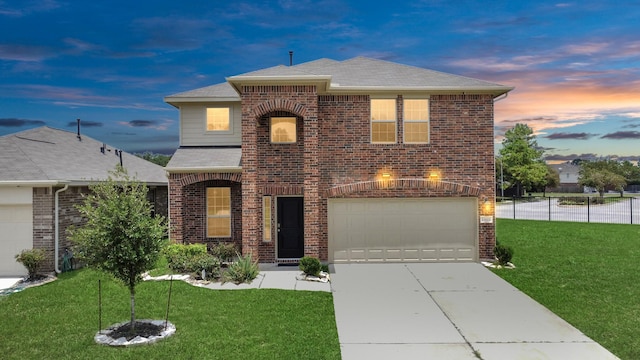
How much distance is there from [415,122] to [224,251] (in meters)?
7.93

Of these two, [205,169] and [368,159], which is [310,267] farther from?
[205,169]

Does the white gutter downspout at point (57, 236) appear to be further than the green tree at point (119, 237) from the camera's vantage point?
Yes

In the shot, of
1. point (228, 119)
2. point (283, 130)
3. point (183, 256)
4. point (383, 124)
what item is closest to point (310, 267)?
point (183, 256)

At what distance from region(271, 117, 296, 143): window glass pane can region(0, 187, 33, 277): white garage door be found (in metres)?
7.73

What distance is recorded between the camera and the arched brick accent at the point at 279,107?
13172mm

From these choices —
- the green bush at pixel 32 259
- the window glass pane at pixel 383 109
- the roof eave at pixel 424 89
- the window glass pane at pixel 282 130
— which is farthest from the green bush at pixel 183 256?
the window glass pane at pixel 383 109

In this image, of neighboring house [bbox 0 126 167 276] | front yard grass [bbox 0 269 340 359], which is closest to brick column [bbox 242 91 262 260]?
front yard grass [bbox 0 269 340 359]

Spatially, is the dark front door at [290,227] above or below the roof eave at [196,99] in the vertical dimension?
below

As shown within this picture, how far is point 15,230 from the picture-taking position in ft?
41.0

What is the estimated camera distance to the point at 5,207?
12.5 metres

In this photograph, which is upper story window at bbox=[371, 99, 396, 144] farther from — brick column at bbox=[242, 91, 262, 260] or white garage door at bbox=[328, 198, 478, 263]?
brick column at bbox=[242, 91, 262, 260]

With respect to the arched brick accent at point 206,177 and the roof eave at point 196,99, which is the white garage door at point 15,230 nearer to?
the arched brick accent at point 206,177

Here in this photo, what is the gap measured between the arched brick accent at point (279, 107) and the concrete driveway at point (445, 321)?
530 centimetres

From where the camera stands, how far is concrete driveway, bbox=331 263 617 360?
22.6 ft
